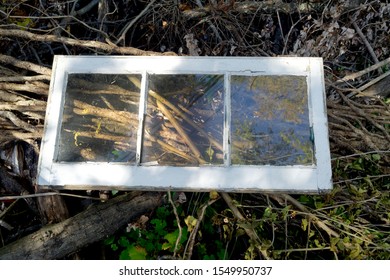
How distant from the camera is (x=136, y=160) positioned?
171cm

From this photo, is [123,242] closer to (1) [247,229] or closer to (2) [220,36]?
(1) [247,229]

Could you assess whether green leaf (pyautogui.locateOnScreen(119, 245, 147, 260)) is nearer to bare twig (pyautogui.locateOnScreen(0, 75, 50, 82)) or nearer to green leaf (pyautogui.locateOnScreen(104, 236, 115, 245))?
green leaf (pyautogui.locateOnScreen(104, 236, 115, 245))

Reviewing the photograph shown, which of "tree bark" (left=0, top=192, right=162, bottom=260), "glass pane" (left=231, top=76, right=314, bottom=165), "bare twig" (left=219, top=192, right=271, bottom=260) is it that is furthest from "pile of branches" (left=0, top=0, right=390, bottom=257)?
"bare twig" (left=219, top=192, right=271, bottom=260)

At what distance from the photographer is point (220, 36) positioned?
2770mm

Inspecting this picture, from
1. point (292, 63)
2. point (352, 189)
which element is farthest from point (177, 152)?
point (352, 189)

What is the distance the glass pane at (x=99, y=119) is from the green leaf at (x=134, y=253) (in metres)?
0.68

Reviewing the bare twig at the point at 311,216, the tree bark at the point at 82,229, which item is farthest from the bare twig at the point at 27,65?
the bare twig at the point at 311,216

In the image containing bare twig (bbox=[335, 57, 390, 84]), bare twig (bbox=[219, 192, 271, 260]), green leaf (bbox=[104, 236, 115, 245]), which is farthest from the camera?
bare twig (bbox=[335, 57, 390, 84])

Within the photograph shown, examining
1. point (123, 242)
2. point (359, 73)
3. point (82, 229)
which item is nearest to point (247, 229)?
point (123, 242)

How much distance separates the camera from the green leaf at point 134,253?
2143mm

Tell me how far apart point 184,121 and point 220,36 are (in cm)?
119

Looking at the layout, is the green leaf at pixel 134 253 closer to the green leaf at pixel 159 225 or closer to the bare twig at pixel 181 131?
the green leaf at pixel 159 225

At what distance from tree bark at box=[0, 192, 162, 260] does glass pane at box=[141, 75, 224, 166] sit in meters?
0.53

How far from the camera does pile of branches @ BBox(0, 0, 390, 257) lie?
90.0 inches
